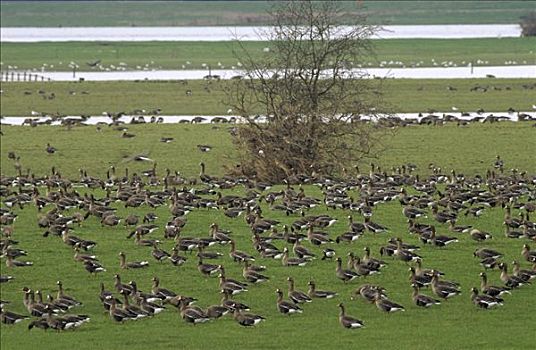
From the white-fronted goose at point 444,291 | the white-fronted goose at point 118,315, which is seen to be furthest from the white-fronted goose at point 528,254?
the white-fronted goose at point 118,315

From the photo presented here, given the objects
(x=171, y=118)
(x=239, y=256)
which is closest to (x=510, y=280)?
(x=239, y=256)

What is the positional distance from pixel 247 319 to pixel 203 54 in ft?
305

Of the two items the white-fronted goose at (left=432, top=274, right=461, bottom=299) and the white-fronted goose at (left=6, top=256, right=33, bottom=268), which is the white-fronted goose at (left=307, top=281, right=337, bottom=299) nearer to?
the white-fronted goose at (left=432, top=274, right=461, bottom=299)

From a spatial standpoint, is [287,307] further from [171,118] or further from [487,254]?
[171,118]

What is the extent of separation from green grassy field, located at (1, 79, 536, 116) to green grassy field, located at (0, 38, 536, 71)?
60.1ft

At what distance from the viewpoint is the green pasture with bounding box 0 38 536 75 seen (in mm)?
97188

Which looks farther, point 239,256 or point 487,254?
point 239,256

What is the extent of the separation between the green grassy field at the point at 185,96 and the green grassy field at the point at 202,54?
18306 millimetres

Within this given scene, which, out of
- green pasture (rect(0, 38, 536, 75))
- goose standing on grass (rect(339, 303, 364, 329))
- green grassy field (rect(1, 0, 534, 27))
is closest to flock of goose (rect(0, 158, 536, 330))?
goose standing on grass (rect(339, 303, 364, 329))

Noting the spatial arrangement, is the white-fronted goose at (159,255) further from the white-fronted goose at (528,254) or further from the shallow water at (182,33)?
the shallow water at (182,33)

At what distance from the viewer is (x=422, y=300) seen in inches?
753

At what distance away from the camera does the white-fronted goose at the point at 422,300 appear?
62.7 feet

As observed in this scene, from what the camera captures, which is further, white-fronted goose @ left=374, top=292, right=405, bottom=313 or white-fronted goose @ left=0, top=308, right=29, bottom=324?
white-fronted goose @ left=0, top=308, right=29, bottom=324

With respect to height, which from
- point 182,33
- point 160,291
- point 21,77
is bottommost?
point 182,33
